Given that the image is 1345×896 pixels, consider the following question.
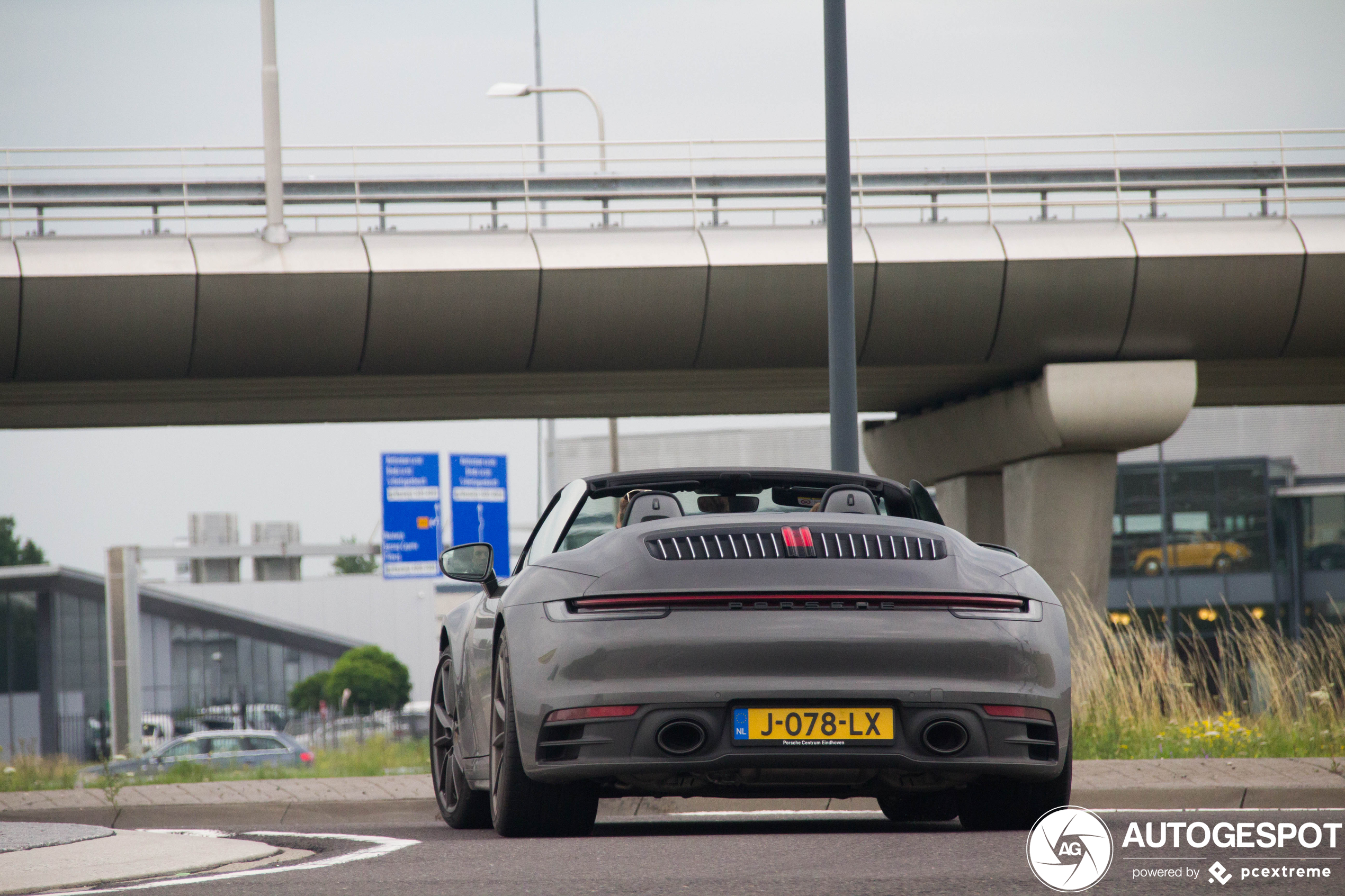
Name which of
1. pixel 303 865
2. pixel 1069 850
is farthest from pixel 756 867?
pixel 303 865

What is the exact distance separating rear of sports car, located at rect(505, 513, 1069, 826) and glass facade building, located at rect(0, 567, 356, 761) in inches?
1797

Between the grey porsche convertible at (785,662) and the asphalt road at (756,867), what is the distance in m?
0.22

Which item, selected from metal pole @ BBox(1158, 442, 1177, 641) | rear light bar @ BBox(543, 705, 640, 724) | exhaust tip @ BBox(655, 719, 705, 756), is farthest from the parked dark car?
metal pole @ BBox(1158, 442, 1177, 641)

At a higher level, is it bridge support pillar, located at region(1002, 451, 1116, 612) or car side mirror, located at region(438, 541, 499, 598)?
car side mirror, located at region(438, 541, 499, 598)

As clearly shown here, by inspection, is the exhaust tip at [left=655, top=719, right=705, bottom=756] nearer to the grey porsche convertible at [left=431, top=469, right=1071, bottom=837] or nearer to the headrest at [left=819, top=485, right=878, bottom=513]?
the grey porsche convertible at [left=431, top=469, right=1071, bottom=837]

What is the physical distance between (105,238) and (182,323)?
1252mm

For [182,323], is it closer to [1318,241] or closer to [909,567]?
[1318,241]

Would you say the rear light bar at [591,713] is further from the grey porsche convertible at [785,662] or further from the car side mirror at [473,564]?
the car side mirror at [473,564]

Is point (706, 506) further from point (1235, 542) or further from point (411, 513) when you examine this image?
point (1235, 542)

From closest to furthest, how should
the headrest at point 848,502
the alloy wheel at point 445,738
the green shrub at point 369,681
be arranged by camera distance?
the headrest at point 848,502 < the alloy wheel at point 445,738 < the green shrub at point 369,681

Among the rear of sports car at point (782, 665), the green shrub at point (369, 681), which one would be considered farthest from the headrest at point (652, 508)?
the green shrub at point (369, 681)

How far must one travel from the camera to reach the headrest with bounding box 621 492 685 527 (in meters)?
5.49

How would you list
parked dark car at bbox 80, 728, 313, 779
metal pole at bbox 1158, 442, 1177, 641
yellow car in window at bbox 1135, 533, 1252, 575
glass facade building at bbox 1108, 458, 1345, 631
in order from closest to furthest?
parked dark car at bbox 80, 728, 313, 779
metal pole at bbox 1158, 442, 1177, 641
glass facade building at bbox 1108, 458, 1345, 631
yellow car in window at bbox 1135, 533, 1252, 575

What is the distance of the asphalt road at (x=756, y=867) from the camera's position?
14.2ft
